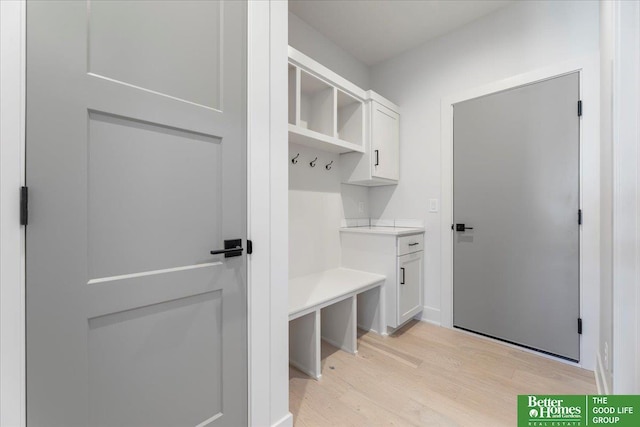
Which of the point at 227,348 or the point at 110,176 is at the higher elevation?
the point at 110,176

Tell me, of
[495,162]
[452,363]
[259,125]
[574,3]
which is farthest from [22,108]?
[574,3]

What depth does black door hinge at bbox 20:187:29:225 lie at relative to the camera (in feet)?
2.34

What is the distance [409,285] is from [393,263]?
345 mm

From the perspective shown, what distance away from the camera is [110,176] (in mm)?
864

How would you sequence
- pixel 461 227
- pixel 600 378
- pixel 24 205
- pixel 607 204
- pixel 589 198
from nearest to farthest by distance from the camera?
pixel 24 205 < pixel 607 204 < pixel 600 378 < pixel 589 198 < pixel 461 227

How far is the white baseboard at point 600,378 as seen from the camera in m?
1.45

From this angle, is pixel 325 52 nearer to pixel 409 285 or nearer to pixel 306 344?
pixel 409 285

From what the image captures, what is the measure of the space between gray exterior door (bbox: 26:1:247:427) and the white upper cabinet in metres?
1.55

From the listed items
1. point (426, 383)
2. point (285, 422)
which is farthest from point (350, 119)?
point (285, 422)

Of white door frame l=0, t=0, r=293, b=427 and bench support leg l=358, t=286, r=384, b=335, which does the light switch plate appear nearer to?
bench support leg l=358, t=286, r=384, b=335

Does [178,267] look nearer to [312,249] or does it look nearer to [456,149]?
[312,249]

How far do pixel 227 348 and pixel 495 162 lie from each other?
7.95 ft

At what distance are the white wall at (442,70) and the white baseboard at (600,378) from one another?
3.58 ft

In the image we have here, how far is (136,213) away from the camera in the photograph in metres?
0.92
